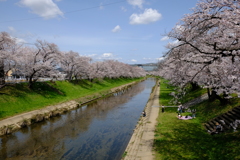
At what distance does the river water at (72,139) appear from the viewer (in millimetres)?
12633

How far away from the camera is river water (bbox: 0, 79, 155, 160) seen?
12.6 m

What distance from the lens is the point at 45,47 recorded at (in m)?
31.9

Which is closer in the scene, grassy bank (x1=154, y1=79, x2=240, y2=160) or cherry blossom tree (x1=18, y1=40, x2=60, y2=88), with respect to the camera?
grassy bank (x1=154, y1=79, x2=240, y2=160)

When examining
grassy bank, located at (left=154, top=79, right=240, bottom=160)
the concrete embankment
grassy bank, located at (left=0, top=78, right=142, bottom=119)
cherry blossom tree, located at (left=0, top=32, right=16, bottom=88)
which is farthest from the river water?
cherry blossom tree, located at (left=0, top=32, right=16, bottom=88)

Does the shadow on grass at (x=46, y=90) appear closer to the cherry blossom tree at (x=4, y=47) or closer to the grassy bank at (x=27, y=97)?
the grassy bank at (x=27, y=97)

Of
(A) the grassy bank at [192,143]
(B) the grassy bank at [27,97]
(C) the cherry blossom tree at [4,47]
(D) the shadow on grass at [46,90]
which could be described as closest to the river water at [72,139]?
(A) the grassy bank at [192,143]

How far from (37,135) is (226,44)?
17.6 meters

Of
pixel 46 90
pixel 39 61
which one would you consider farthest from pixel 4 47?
pixel 46 90

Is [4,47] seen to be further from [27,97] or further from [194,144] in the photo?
[194,144]

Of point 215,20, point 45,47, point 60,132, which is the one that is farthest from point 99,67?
point 215,20

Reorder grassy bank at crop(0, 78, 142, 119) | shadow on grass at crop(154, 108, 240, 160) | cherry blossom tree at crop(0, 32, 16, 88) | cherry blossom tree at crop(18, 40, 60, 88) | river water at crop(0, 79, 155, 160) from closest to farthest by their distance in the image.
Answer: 1. shadow on grass at crop(154, 108, 240, 160)
2. river water at crop(0, 79, 155, 160)
3. grassy bank at crop(0, 78, 142, 119)
4. cherry blossom tree at crop(0, 32, 16, 88)
5. cherry blossom tree at crop(18, 40, 60, 88)

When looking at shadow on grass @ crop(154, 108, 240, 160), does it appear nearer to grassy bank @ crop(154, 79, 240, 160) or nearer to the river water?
grassy bank @ crop(154, 79, 240, 160)

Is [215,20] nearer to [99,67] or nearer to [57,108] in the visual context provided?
[57,108]

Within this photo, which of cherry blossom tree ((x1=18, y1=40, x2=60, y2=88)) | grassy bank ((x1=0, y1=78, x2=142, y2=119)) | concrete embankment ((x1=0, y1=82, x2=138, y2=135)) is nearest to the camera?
concrete embankment ((x1=0, y1=82, x2=138, y2=135))
